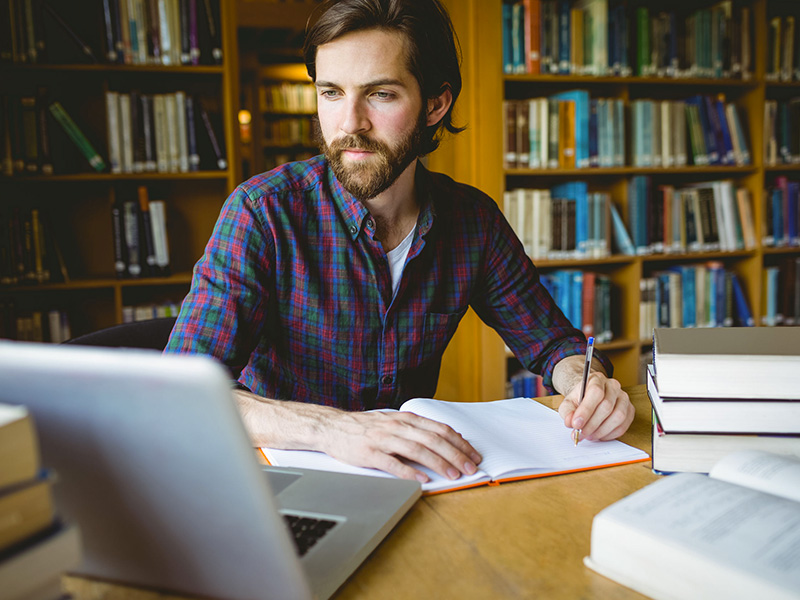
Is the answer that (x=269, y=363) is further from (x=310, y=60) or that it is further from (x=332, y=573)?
(x=332, y=573)

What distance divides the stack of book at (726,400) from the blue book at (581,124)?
205 centimetres

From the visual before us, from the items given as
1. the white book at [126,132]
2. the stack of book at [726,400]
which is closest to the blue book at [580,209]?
the white book at [126,132]

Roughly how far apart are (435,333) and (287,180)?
1.48ft

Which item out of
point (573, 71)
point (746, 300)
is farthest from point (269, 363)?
point (746, 300)

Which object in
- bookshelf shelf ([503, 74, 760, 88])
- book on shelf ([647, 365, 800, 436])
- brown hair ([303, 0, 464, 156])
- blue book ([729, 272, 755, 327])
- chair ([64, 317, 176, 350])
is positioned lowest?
blue book ([729, 272, 755, 327])

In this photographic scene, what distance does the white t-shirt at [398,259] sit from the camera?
1.35 meters

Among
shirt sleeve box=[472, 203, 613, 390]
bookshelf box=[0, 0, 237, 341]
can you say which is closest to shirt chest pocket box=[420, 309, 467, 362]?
shirt sleeve box=[472, 203, 613, 390]

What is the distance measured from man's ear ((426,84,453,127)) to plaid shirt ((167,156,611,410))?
0.67 feet

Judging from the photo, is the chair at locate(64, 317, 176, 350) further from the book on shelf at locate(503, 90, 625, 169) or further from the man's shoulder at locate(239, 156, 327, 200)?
the book on shelf at locate(503, 90, 625, 169)

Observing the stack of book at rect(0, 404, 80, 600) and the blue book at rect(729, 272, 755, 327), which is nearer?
the stack of book at rect(0, 404, 80, 600)

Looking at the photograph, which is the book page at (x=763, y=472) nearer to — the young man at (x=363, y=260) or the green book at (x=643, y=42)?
the young man at (x=363, y=260)

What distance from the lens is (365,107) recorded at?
1.32m

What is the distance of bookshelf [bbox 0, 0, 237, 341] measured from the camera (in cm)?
230

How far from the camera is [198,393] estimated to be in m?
0.34
